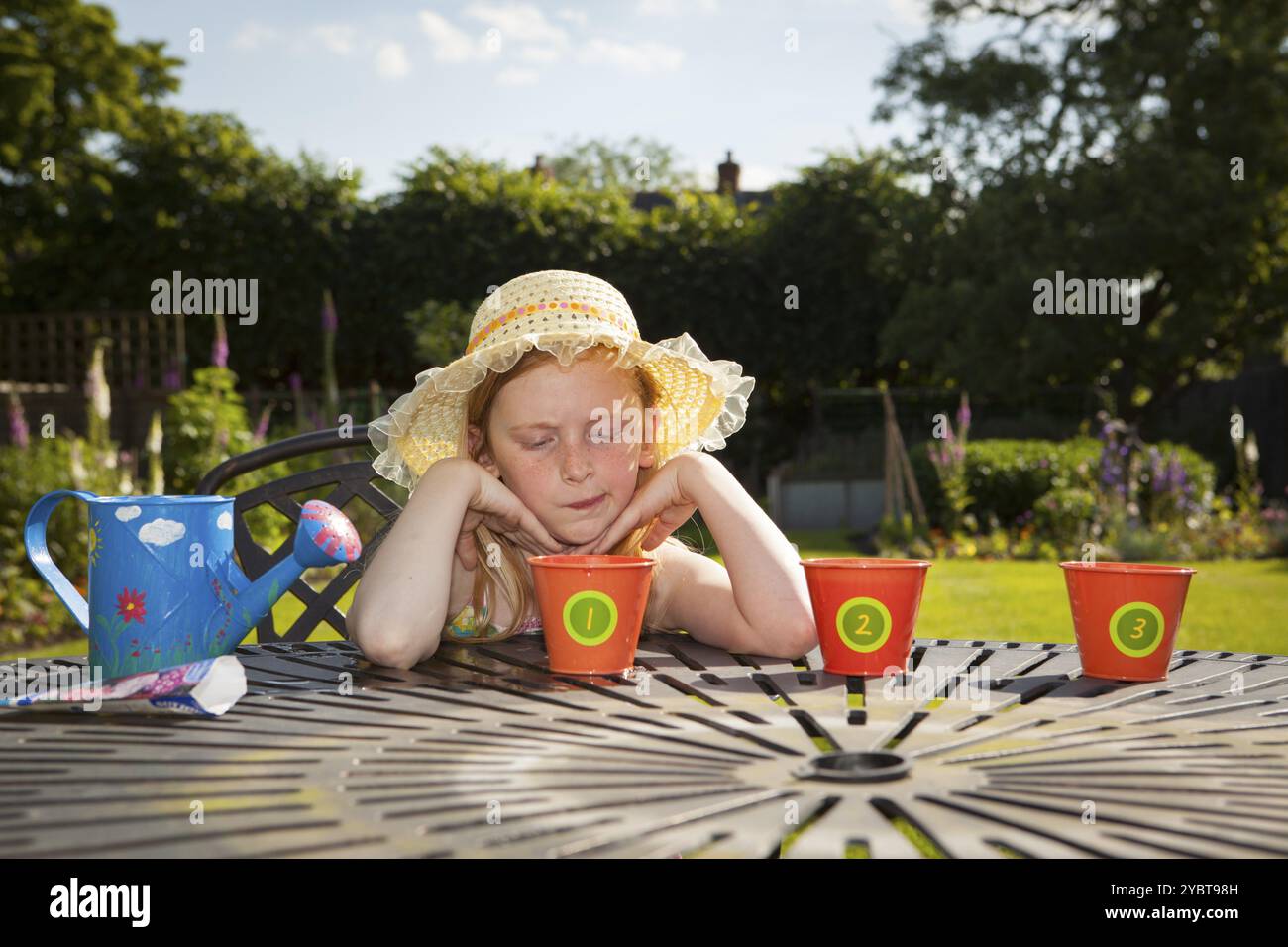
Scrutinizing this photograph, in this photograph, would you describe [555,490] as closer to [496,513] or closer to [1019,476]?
[496,513]

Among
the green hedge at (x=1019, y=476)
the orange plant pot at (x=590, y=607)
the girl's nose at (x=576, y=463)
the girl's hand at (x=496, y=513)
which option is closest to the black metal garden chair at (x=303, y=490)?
the girl's hand at (x=496, y=513)

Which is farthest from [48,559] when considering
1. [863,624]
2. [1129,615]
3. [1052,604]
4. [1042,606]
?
[1052,604]

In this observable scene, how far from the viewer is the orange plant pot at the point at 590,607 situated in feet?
4.59

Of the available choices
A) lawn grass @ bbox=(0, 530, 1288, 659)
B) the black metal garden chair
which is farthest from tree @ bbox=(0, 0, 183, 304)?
the black metal garden chair

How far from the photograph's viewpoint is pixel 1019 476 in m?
9.82

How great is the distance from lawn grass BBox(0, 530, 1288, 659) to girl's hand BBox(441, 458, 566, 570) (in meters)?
2.48

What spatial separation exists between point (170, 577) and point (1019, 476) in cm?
929

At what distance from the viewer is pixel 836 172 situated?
45.9 ft

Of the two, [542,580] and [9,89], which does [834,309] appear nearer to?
[9,89]

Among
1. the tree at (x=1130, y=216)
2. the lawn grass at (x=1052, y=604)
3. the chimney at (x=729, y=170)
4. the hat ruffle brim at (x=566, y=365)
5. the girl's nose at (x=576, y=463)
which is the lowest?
the lawn grass at (x=1052, y=604)

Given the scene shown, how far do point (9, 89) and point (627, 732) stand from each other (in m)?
15.6

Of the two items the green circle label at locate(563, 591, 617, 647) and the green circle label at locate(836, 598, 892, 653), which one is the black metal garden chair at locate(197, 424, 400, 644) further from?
the green circle label at locate(836, 598, 892, 653)

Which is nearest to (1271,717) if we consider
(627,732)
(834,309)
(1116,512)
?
(627,732)

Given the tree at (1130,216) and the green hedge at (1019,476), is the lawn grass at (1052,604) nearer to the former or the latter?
the green hedge at (1019,476)
